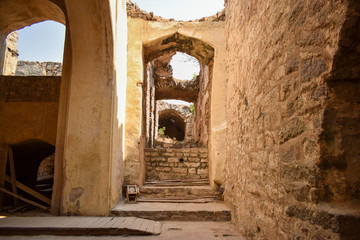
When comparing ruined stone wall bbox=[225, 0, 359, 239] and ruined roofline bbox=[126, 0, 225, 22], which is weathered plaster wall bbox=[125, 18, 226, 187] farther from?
ruined stone wall bbox=[225, 0, 359, 239]

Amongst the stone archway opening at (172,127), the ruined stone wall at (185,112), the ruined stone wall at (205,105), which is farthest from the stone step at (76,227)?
the stone archway opening at (172,127)

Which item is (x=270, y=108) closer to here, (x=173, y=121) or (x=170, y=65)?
(x=170, y=65)

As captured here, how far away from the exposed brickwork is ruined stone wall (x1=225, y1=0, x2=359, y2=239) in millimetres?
4243

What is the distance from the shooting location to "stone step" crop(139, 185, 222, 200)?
5.44m

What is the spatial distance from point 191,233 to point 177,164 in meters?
2.98

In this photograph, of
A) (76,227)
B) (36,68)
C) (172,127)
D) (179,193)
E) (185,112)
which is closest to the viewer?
(76,227)

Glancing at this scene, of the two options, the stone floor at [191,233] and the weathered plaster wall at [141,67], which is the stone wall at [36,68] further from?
the stone floor at [191,233]

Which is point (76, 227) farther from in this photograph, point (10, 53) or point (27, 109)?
point (10, 53)

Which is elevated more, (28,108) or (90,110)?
(28,108)

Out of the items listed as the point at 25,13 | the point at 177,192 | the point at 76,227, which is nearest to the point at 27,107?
the point at 25,13

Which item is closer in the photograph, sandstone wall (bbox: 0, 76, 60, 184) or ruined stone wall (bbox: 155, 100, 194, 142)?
sandstone wall (bbox: 0, 76, 60, 184)

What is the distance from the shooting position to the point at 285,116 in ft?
6.90

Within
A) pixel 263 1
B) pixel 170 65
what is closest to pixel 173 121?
pixel 170 65

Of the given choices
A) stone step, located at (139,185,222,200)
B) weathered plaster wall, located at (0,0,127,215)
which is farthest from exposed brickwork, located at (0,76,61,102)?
stone step, located at (139,185,222,200)
